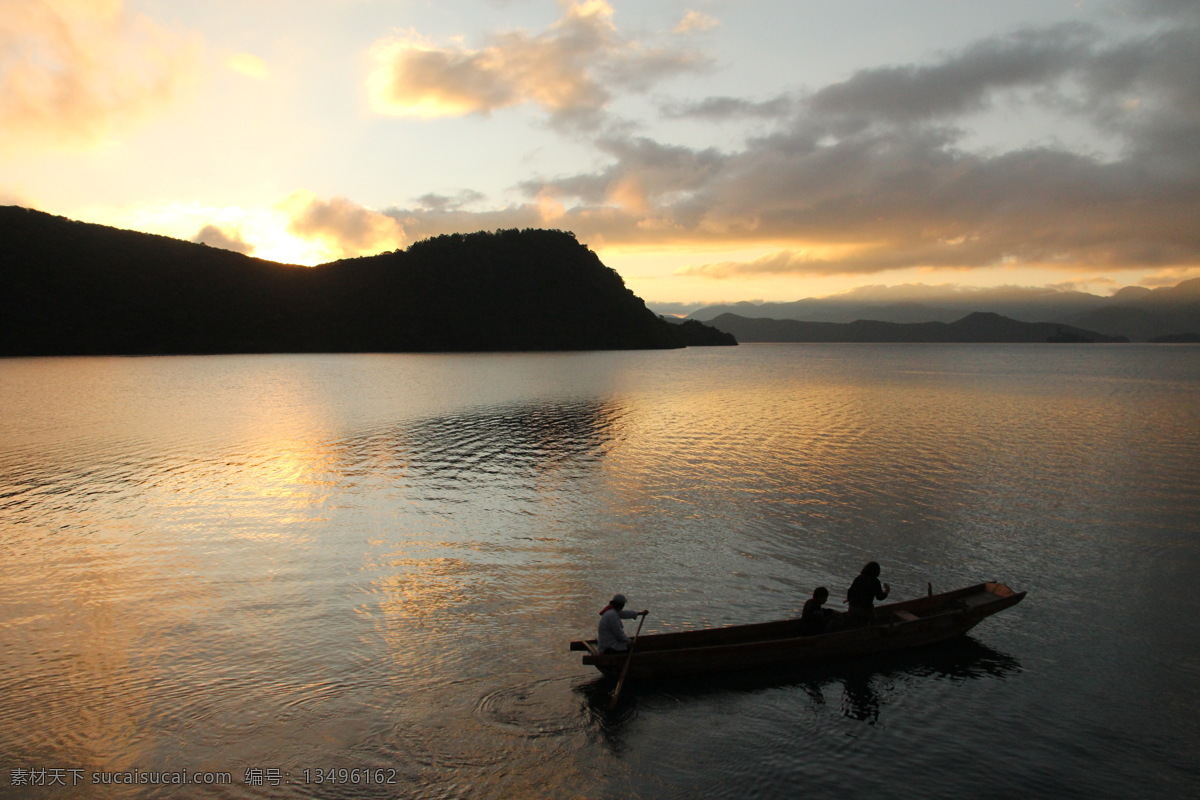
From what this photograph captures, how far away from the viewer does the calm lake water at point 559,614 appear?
40.9 feet

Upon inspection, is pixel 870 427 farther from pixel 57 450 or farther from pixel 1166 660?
pixel 57 450

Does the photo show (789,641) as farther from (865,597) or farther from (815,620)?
(865,597)

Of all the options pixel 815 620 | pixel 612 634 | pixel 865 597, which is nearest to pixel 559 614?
pixel 612 634

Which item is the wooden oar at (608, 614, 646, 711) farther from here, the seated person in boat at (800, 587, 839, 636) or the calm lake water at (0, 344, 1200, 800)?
the seated person in boat at (800, 587, 839, 636)

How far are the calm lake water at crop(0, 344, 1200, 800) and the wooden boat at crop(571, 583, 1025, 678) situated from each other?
46 cm

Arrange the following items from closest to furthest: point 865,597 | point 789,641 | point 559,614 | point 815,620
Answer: point 789,641
point 815,620
point 865,597
point 559,614

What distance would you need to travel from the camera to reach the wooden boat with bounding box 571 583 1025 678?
1530 centimetres

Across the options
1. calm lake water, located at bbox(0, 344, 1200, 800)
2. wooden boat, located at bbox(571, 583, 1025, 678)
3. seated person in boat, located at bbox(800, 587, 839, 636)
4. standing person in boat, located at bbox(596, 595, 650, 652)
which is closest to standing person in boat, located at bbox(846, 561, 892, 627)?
wooden boat, located at bbox(571, 583, 1025, 678)

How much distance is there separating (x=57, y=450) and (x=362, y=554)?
33683mm

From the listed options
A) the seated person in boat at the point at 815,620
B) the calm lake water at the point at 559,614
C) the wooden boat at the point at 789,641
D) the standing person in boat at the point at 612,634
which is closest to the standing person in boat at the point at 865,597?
the wooden boat at the point at 789,641

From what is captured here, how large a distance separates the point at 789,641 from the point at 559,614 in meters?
6.48

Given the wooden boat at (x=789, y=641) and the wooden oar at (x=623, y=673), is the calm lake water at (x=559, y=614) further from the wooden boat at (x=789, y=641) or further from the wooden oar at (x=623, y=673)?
the wooden boat at (x=789, y=641)

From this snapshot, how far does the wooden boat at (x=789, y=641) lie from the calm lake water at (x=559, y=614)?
1.51 feet

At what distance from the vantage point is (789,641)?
15.7 meters
